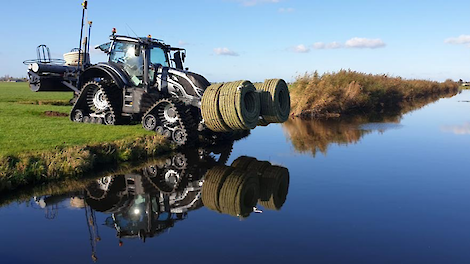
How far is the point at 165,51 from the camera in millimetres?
15914

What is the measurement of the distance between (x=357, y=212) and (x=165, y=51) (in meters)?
10.4

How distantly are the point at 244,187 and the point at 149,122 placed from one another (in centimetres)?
614

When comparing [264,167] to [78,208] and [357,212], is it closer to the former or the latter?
[357,212]

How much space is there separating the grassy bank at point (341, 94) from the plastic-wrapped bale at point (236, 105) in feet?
49.0

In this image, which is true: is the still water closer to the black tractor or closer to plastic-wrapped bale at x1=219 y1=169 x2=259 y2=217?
plastic-wrapped bale at x1=219 y1=169 x2=259 y2=217

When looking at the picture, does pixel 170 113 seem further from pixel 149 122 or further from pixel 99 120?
pixel 99 120

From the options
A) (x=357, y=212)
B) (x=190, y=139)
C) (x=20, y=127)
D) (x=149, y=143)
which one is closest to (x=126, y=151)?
(x=149, y=143)

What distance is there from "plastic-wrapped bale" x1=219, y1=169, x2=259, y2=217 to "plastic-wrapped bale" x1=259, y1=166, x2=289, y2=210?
183 mm

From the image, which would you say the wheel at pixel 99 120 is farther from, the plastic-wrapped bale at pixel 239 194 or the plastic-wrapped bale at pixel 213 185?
the plastic-wrapped bale at pixel 239 194

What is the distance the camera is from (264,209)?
28.2 ft

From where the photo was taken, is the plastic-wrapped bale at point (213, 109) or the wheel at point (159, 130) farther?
the wheel at point (159, 130)

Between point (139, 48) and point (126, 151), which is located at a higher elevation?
point (139, 48)

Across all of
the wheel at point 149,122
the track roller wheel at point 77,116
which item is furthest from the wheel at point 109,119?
the wheel at point 149,122

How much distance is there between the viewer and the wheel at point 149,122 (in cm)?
1465
